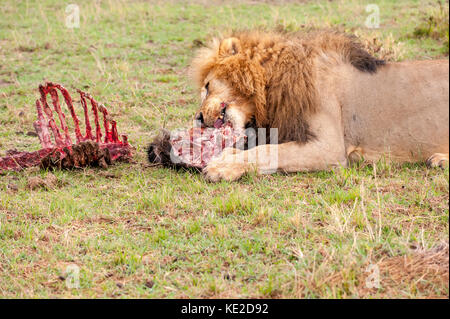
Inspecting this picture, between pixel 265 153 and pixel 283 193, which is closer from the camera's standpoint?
pixel 283 193

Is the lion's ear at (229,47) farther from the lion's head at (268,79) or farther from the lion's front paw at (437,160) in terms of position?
the lion's front paw at (437,160)

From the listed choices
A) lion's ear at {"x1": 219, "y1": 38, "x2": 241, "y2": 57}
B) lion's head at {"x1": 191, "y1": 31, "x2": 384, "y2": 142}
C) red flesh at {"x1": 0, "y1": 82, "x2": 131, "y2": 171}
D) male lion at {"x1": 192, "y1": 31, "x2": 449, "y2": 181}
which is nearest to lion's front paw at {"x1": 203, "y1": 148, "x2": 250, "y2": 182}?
male lion at {"x1": 192, "y1": 31, "x2": 449, "y2": 181}

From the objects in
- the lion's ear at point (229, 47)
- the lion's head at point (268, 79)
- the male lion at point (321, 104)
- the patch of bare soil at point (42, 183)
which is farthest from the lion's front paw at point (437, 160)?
the patch of bare soil at point (42, 183)

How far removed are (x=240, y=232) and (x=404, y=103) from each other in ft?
6.20

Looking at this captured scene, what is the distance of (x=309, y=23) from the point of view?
10.7 m

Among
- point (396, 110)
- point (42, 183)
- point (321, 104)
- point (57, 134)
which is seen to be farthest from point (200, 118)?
point (396, 110)

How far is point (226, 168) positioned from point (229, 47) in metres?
1.05

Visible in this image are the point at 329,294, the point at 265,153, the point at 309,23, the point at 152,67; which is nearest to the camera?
the point at 329,294

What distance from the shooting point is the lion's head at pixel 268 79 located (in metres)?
5.03

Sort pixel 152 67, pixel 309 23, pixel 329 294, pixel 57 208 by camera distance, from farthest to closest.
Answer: pixel 309 23, pixel 152 67, pixel 57 208, pixel 329 294

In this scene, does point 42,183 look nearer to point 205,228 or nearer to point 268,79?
point 205,228

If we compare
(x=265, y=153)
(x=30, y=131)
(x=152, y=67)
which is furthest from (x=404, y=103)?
(x=152, y=67)

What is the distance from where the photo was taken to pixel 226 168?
494cm
